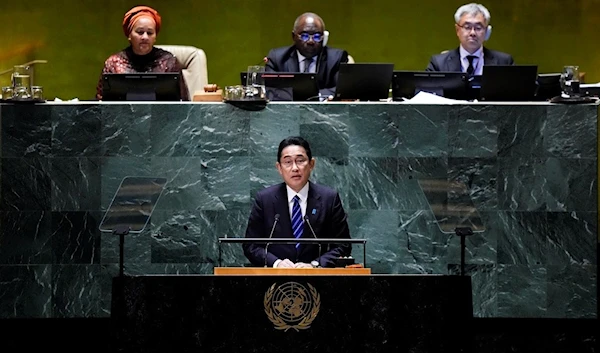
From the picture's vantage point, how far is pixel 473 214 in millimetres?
4883

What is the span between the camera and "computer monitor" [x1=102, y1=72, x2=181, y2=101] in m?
6.62

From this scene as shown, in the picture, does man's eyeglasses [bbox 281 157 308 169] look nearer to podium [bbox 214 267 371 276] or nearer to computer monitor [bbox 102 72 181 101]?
podium [bbox 214 267 371 276]

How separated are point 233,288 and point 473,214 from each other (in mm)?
1216

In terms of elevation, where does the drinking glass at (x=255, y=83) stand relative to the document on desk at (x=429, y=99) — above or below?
above

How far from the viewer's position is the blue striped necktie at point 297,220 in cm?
559

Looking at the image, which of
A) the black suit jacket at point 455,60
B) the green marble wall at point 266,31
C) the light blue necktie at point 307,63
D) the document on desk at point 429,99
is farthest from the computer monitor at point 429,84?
the green marble wall at point 266,31

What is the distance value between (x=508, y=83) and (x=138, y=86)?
2.35m

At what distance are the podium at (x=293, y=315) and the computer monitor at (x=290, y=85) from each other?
2.45 m

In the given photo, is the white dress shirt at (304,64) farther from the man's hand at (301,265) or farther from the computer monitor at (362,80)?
the man's hand at (301,265)

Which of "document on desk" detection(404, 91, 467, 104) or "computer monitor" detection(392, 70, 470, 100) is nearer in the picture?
"document on desk" detection(404, 91, 467, 104)

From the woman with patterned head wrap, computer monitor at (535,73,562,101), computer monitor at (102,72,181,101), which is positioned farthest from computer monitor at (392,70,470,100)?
the woman with patterned head wrap

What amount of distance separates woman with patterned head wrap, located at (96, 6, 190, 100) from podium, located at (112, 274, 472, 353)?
3331mm

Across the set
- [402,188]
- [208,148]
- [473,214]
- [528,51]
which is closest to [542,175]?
[402,188]

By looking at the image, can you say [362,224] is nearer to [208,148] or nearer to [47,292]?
[208,148]
